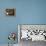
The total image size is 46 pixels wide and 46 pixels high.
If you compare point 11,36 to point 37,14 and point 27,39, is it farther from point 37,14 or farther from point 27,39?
point 37,14

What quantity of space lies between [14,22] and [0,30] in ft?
1.46

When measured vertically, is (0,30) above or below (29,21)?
below

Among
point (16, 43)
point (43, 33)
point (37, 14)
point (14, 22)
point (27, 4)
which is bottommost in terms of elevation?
point (16, 43)

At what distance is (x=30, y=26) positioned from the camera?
3.35m

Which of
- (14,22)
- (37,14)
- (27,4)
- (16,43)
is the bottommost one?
(16,43)

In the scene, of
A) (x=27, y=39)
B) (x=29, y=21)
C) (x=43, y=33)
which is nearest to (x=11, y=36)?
(x=27, y=39)

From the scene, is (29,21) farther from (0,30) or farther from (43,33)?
(0,30)

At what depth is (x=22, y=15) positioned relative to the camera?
344 cm

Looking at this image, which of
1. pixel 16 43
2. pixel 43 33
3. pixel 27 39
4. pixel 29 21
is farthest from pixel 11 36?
pixel 43 33

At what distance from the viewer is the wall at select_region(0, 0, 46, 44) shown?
11.2 ft

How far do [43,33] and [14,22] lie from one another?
845 mm

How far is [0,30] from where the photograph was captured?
11.1ft

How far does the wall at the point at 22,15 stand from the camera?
11.2 ft

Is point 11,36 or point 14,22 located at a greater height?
point 14,22
